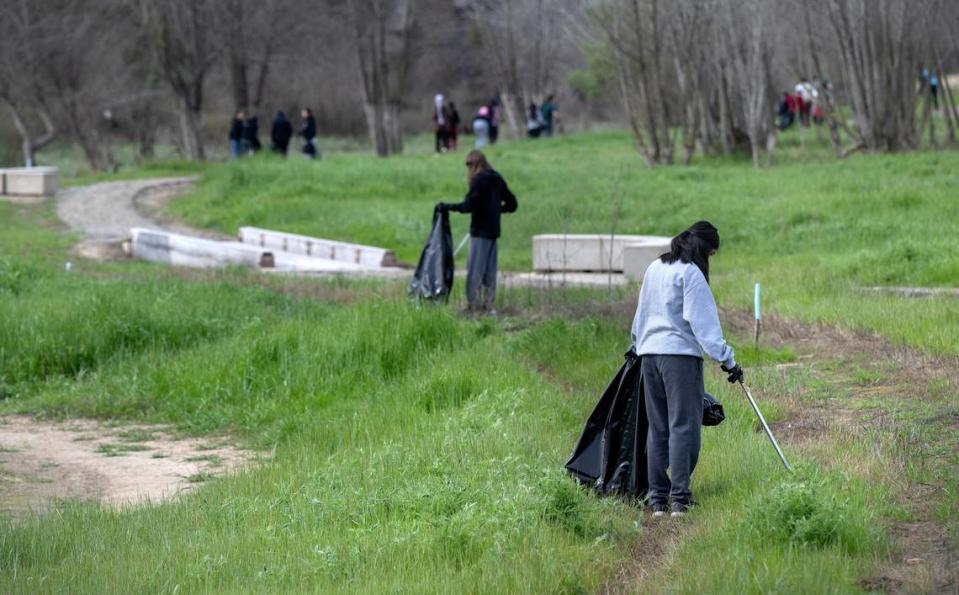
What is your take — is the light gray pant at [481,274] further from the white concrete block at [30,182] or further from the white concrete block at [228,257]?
the white concrete block at [30,182]

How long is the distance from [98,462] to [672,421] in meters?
5.23

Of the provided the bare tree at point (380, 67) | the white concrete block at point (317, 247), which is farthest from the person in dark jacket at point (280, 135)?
the white concrete block at point (317, 247)

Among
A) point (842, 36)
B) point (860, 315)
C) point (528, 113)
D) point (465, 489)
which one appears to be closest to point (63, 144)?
point (528, 113)

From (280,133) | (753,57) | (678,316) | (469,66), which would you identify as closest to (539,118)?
(469,66)

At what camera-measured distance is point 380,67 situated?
4538cm

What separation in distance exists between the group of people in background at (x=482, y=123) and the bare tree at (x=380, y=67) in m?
1.48

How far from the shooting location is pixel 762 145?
35.1 meters

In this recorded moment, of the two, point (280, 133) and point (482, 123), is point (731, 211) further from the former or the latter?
point (482, 123)

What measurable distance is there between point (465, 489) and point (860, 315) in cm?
655

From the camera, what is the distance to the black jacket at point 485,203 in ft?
48.5

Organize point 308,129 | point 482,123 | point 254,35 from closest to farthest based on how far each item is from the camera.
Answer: point 308,129, point 482,123, point 254,35

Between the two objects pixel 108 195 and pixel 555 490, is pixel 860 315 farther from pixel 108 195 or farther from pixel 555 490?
pixel 108 195

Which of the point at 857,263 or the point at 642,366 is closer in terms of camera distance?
the point at 642,366

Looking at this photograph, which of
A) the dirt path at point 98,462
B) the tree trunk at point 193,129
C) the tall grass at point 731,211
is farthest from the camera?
the tree trunk at point 193,129
